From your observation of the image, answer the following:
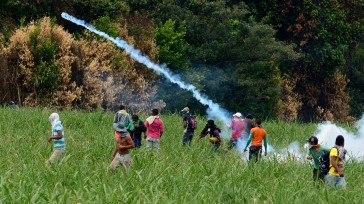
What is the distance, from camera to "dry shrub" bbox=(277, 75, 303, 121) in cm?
4586

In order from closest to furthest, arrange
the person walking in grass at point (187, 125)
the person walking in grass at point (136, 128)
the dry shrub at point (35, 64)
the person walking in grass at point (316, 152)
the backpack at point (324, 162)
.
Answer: the backpack at point (324, 162) < the person walking in grass at point (316, 152) < the person walking in grass at point (136, 128) < the person walking in grass at point (187, 125) < the dry shrub at point (35, 64)

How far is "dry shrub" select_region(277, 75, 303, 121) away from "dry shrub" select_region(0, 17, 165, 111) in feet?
30.4

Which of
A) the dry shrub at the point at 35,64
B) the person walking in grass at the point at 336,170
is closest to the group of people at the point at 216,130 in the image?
the person walking in grass at the point at 336,170

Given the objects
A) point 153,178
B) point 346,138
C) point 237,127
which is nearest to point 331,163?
point 153,178

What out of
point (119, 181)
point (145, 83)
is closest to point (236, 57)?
point (145, 83)

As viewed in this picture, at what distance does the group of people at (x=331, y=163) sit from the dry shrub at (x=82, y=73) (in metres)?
20.4

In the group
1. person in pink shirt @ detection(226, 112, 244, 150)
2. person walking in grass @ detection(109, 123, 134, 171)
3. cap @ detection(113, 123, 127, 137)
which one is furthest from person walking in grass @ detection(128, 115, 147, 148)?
person walking in grass @ detection(109, 123, 134, 171)

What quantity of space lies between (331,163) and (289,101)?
33.2 metres

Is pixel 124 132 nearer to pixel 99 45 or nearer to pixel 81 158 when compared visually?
pixel 81 158

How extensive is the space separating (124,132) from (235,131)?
674 cm

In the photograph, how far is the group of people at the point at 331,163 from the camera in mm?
14055

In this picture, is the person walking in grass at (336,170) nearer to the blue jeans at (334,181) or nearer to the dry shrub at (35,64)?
the blue jeans at (334,181)

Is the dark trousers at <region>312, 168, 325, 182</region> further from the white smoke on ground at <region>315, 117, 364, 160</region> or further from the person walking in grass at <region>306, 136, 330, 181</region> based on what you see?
the white smoke on ground at <region>315, 117, 364, 160</region>

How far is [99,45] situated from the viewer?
36.9 meters
